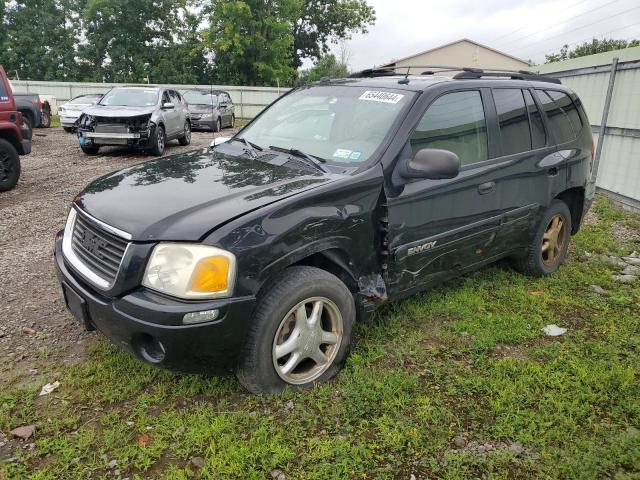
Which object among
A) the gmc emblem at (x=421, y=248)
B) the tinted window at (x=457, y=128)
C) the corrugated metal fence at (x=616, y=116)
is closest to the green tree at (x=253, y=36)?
the corrugated metal fence at (x=616, y=116)

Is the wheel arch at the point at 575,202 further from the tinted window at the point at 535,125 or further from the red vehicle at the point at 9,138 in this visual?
the red vehicle at the point at 9,138

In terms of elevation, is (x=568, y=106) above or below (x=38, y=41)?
below

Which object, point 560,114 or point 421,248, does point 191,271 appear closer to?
point 421,248

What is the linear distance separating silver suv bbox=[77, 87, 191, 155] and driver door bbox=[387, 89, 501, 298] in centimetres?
867

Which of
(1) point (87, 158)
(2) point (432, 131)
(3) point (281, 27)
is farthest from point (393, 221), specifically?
(3) point (281, 27)

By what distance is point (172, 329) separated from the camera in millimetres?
2367

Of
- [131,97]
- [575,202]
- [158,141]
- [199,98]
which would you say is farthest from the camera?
[199,98]

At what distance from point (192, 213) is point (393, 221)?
126cm

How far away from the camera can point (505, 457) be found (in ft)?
8.10

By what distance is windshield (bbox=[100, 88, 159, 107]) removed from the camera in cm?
1144

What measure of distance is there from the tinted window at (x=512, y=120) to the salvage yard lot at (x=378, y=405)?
1288mm

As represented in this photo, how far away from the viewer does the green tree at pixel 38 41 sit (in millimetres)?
37844

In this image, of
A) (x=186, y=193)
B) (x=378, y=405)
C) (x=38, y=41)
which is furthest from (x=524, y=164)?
(x=38, y=41)

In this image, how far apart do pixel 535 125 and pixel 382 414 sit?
2904 millimetres
